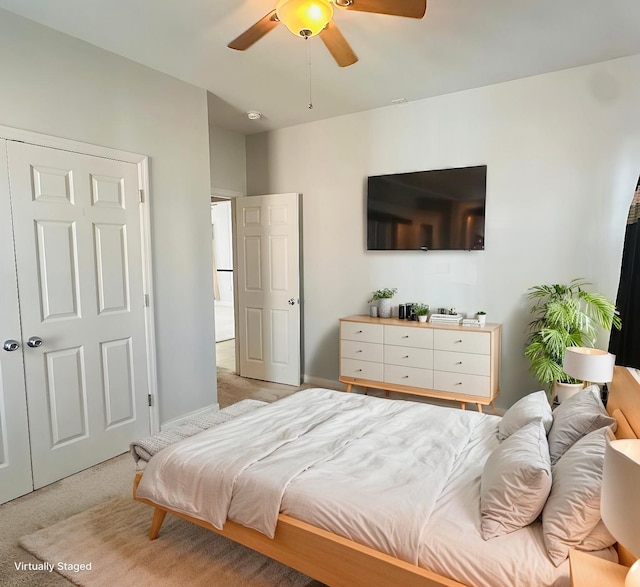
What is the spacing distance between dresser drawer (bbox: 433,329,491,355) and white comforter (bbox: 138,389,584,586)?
112 centimetres

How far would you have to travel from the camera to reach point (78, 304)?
2844 mm

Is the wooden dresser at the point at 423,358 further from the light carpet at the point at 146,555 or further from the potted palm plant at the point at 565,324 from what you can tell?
the light carpet at the point at 146,555

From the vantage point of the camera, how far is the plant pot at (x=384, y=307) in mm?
4129

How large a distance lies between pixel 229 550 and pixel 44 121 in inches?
106

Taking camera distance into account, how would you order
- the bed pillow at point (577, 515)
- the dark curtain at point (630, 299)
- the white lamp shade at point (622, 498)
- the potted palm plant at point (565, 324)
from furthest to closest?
the potted palm plant at point (565, 324) < the dark curtain at point (630, 299) < the bed pillow at point (577, 515) < the white lamp shade at point (622, 498)

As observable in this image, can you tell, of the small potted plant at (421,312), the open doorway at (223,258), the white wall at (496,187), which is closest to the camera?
the white wall at (496,187)

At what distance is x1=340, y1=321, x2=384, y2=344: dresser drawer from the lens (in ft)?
12.8

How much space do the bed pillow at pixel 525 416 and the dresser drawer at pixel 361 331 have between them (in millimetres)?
1792

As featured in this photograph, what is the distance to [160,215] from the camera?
336cm

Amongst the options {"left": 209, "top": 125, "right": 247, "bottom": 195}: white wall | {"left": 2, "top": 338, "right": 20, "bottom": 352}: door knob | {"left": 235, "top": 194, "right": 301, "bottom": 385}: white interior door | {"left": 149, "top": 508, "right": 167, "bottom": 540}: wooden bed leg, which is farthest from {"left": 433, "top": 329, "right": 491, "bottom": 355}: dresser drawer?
{"left": 2, "top": 338, "right": 20, "bottom": 352}: door knob

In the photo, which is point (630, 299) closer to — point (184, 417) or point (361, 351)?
point (361, 351)

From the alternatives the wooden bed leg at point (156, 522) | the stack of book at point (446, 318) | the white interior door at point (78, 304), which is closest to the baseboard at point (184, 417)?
the white interior door at point (78, 304)

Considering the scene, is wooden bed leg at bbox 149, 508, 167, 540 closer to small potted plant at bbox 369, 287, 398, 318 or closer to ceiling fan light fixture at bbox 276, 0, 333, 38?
ceiling fan light fixture at bbox 276, 0, 333, 38

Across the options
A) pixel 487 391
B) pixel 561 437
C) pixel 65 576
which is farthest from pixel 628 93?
pixel 65 576
